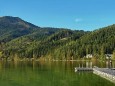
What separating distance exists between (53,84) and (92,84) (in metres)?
9.06

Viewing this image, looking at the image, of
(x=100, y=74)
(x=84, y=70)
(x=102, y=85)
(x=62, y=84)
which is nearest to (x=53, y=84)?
(x=62, y=84)

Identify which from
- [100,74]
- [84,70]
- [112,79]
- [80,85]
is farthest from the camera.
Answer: [84,70]

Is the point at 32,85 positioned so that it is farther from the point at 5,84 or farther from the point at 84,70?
the point at 84,70

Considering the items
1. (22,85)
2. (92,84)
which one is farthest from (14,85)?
(92,84)

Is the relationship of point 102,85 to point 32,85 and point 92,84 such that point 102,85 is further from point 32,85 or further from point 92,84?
point 32,85

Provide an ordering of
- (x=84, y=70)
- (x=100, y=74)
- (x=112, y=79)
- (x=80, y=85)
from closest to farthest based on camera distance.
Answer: (x=80, y=85), (x=112, y=79), (x=100, y=74), (x=84, y=70)

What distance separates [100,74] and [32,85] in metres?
34.7

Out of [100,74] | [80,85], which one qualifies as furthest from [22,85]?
[100,74]

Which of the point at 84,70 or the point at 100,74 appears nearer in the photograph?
the point at 100,74

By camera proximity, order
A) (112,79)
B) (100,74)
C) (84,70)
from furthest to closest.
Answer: (84,70), (100,74), (112,79)

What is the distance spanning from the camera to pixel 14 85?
225 feet

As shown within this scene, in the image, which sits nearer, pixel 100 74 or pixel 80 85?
pixel 80 85

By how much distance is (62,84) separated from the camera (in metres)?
69.1

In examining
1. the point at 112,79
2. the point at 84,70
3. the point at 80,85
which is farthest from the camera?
the point at 84,70
